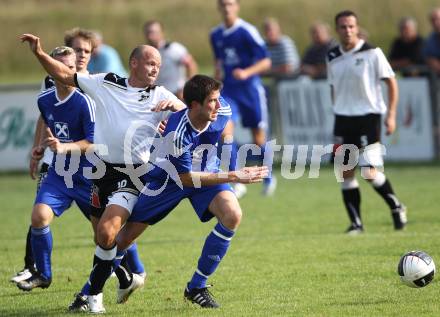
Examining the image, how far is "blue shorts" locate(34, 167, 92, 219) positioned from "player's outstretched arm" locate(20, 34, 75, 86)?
39.9 inches

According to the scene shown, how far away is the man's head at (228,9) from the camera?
14025mm

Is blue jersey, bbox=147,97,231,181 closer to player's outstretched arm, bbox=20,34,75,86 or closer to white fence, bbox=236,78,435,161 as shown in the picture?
player's outstretched arm, bbox=20,34,75,86

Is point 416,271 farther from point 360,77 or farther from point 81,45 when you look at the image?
point 360,77

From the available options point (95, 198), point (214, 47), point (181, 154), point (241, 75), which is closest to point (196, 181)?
point (181, 154)

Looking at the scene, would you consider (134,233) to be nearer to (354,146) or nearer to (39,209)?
(39,209)

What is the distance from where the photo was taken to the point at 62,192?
26.5 feet

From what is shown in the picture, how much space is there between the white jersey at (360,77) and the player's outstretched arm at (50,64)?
420 cm

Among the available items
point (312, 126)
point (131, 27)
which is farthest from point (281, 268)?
point (131, 27)

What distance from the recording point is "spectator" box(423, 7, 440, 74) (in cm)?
1708

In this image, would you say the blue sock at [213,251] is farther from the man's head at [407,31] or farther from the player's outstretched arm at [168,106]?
the man's head at [407,31]

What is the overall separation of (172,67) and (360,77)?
5515 mm

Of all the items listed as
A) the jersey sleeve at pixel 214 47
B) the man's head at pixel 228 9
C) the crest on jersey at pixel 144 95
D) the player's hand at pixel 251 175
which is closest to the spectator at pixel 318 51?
the jersey sleeve at pixel 214 47

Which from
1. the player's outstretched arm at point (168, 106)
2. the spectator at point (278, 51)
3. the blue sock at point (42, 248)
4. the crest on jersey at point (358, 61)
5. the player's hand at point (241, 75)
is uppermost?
the player's outstretched arm at point (168, 106)

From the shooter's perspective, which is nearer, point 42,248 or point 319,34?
point 42,248
